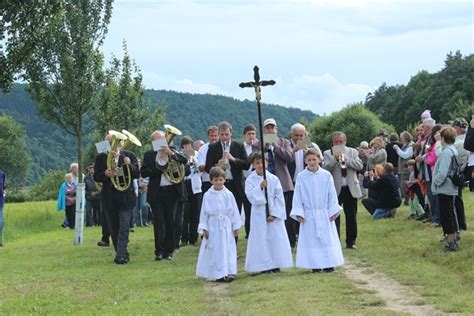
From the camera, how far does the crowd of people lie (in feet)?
45.2

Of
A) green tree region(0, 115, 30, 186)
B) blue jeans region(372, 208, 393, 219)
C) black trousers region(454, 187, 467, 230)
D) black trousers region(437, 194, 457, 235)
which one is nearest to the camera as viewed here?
black trousers region(437, 194, 457, 235)

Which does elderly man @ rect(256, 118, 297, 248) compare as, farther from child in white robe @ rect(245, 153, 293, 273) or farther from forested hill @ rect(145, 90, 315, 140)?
forested hill @ rect(145, 90, 315, 140)

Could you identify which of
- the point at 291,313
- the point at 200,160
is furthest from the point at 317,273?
the point at 200,160

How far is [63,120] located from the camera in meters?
41.3

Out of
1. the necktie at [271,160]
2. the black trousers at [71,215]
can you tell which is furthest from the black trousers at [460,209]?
the black trousers at [71,215]

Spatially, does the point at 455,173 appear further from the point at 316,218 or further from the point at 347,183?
the point at 316,218

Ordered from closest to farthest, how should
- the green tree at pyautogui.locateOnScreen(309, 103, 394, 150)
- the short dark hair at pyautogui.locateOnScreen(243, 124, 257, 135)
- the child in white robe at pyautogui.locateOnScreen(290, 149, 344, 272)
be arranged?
the child in white robe at pyautogui.locateOnScreen(290, 149, 344, 272), the short dark hair at pyautogui.locateOnScreen(243, 124, 257, 135), the green tree at pyautogui.locateOnScreen(309, 103, 394, 150)

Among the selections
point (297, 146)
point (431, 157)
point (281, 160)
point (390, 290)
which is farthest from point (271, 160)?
point (390, 290)

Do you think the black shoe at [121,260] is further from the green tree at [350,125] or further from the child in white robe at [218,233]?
the green tree at [350,125]

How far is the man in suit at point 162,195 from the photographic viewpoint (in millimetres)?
16625

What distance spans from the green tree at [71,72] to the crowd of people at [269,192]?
58.9ft

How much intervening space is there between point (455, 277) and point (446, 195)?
2.66m

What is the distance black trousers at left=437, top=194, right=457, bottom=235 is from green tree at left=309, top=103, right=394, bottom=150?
51209 mm

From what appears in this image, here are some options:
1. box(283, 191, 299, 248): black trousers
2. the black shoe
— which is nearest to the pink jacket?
box(283, 191, 299, 248): black trousers
